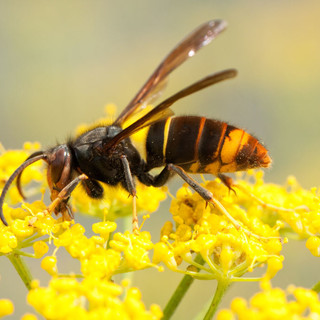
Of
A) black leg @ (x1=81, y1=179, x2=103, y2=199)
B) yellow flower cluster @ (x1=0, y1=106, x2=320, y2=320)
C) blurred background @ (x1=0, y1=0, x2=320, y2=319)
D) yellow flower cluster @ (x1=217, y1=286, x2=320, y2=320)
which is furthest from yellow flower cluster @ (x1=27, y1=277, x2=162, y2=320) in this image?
blurred background @ (x1=0, y1=0, x2=320, y2=319)

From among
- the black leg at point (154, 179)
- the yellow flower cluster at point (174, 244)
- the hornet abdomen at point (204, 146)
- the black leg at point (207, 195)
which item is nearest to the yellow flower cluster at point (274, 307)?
the yellow flower cluster at point (174, 244)

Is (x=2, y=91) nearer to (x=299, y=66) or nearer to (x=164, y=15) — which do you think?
(x=164, y=15)

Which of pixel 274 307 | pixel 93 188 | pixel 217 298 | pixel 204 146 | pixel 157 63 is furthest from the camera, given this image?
pixel 157 63

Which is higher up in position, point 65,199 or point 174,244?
point 65,199

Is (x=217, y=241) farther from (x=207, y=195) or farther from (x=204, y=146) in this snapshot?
(x=204, y=146)

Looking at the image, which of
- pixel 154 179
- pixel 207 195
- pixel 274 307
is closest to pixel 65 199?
pixel 154 179
